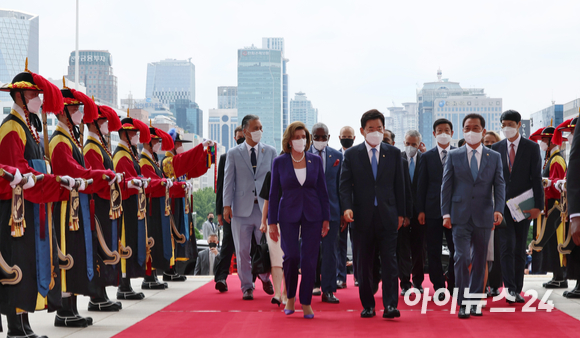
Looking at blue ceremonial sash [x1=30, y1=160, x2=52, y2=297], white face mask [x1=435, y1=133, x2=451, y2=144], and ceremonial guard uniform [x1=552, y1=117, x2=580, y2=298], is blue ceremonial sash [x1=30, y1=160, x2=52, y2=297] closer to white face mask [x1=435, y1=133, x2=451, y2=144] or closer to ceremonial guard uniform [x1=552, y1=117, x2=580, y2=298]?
white face mask [x1=435, y1=133, x2=451, y2=144]

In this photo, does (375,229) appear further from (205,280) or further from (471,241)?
(205,280)

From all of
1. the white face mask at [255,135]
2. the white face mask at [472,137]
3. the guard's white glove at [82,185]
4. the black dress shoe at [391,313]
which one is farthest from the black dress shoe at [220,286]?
the white face mask at [472,137]

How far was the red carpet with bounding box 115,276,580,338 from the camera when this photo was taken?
5.14 metres

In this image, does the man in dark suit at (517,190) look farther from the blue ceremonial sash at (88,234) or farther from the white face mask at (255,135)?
the blue ceremonial sash at (88,234)

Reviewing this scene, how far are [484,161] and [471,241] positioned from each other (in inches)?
31.0

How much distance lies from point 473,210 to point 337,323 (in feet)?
5.54

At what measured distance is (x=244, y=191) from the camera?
729 centimetres

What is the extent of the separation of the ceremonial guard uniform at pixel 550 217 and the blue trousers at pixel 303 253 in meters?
3.25

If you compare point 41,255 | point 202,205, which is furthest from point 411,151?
point 202,205

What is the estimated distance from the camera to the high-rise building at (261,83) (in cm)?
17512

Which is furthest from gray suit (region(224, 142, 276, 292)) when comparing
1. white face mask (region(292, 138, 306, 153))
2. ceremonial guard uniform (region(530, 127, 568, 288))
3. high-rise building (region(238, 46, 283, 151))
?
high-rise building (region(238, 46, 283, 151))

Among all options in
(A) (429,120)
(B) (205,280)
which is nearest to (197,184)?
(A) (429,120)

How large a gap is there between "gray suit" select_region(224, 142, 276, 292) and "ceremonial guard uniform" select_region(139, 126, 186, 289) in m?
1.21

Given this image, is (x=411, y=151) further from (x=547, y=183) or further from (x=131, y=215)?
(x=131, y=215)
